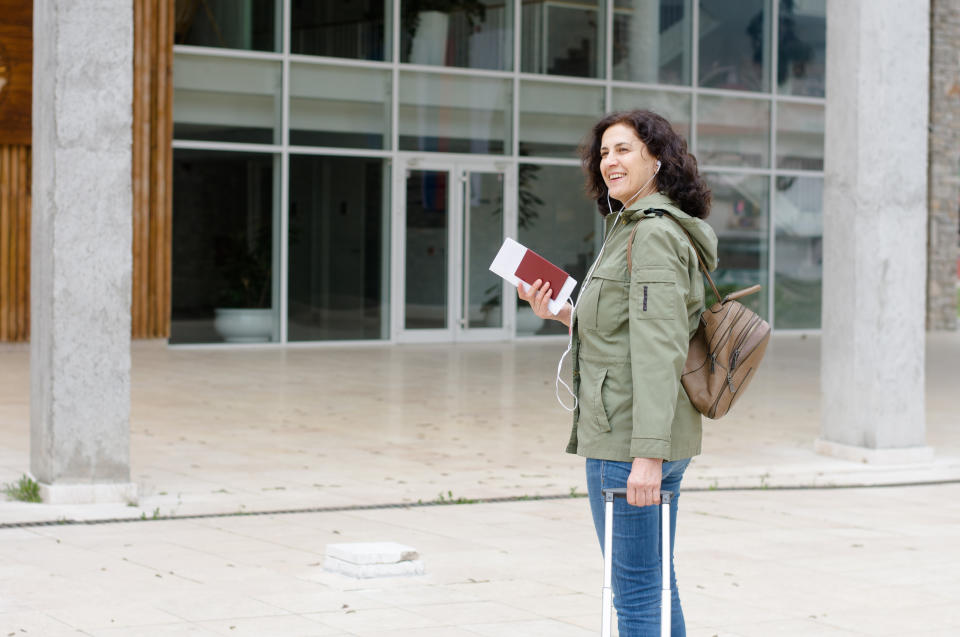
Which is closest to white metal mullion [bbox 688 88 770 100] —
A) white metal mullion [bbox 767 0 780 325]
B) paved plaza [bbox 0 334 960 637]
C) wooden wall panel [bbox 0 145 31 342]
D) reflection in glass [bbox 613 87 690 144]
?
white metal mullion [bbox 767 0 780 325]

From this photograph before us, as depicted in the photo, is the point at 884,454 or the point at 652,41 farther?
the point at 652,41

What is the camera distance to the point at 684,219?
3.84m

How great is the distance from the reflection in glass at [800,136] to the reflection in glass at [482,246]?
5.59m

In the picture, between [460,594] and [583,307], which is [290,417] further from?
[583,307]

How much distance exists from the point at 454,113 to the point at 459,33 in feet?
4.00

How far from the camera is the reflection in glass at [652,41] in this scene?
2341cm

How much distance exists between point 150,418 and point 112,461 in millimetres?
4144

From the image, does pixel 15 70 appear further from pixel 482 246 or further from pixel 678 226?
pixel 678 226

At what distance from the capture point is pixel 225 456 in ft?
32.9

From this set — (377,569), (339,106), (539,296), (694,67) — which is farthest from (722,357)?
(694,67)

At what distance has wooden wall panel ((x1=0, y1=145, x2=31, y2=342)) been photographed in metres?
18.5

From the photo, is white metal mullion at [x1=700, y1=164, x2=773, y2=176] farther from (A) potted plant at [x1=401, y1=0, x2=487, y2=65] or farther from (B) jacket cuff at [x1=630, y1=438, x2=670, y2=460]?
(B) jacket cuff at [x1=630, y1=438, x2=670, y2=460]

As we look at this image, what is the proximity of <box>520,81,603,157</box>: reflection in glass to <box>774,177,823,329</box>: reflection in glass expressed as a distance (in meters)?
4.00

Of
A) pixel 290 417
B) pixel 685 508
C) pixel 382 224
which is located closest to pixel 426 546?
pixel 685 508
